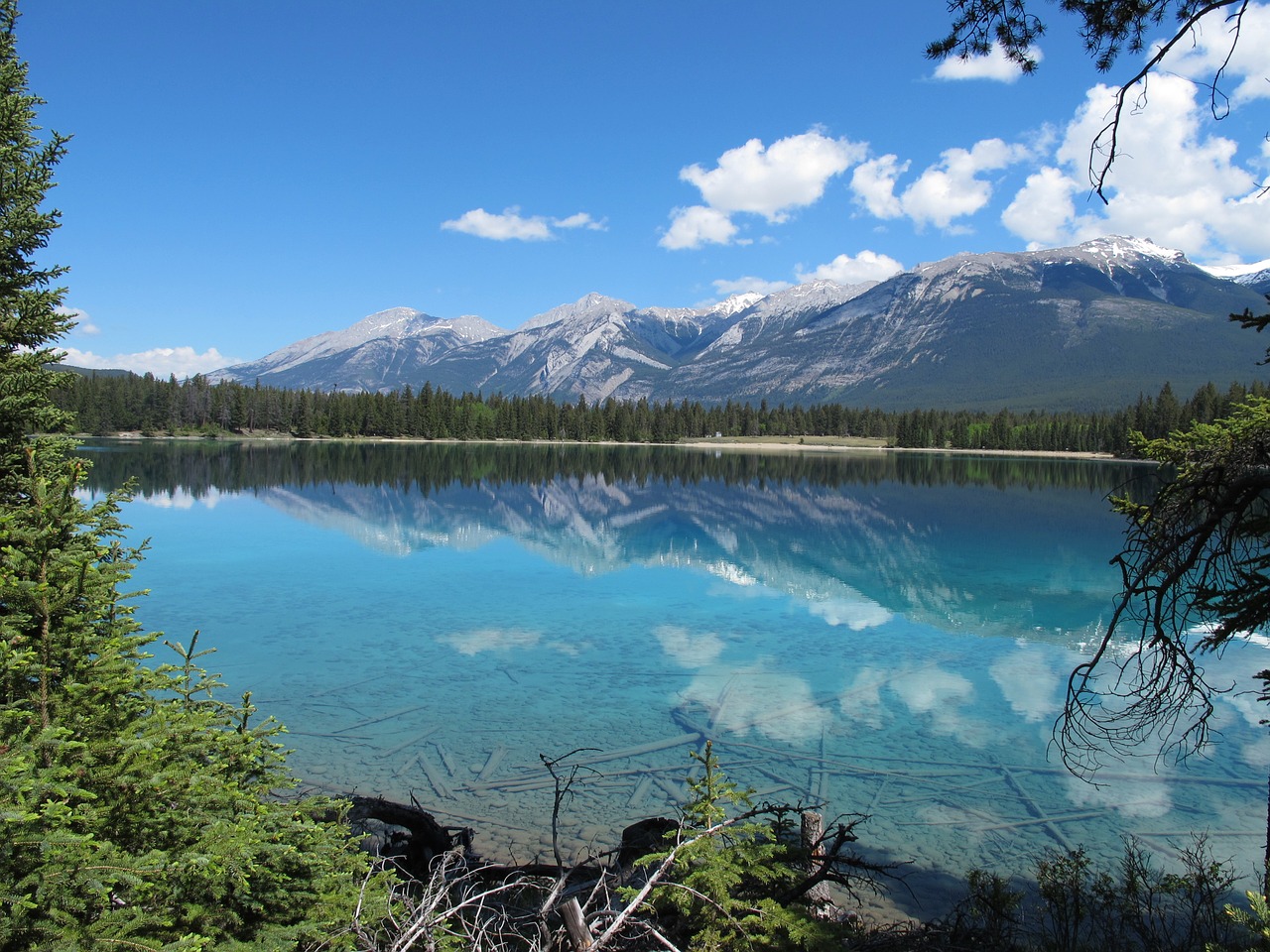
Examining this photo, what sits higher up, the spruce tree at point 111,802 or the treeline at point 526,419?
the treeline at point 526,419

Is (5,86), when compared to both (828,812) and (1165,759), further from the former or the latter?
(1165,759)

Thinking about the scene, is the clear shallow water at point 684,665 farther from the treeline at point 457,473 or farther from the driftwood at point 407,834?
the treeline at point 457,473

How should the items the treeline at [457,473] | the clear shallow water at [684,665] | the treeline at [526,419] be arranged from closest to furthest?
the clear shallow water at [684,665]
the treeline at [457,473]
the treeline at [526,419]

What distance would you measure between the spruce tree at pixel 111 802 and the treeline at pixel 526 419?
12235cm

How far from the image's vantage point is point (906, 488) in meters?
66.3

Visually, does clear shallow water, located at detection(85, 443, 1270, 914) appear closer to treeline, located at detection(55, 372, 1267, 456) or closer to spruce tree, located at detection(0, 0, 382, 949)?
spruce tree, located at detection(0, 0, 382, 949)

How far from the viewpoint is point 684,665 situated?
16625mm

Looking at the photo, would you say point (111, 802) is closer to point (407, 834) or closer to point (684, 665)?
point (407, 834)

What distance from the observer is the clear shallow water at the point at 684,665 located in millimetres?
10125

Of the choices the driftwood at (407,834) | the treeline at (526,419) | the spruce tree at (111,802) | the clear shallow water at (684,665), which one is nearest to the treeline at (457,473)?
the clear shallow water at (684,665)

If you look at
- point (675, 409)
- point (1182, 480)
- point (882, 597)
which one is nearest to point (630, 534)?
point (882, 597)

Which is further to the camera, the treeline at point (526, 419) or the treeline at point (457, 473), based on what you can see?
the treeline at point (526, 419)

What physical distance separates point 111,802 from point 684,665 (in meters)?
13.9

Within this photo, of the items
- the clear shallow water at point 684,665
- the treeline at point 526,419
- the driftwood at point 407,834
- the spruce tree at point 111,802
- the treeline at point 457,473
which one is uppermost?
the treeline at point 526,419
